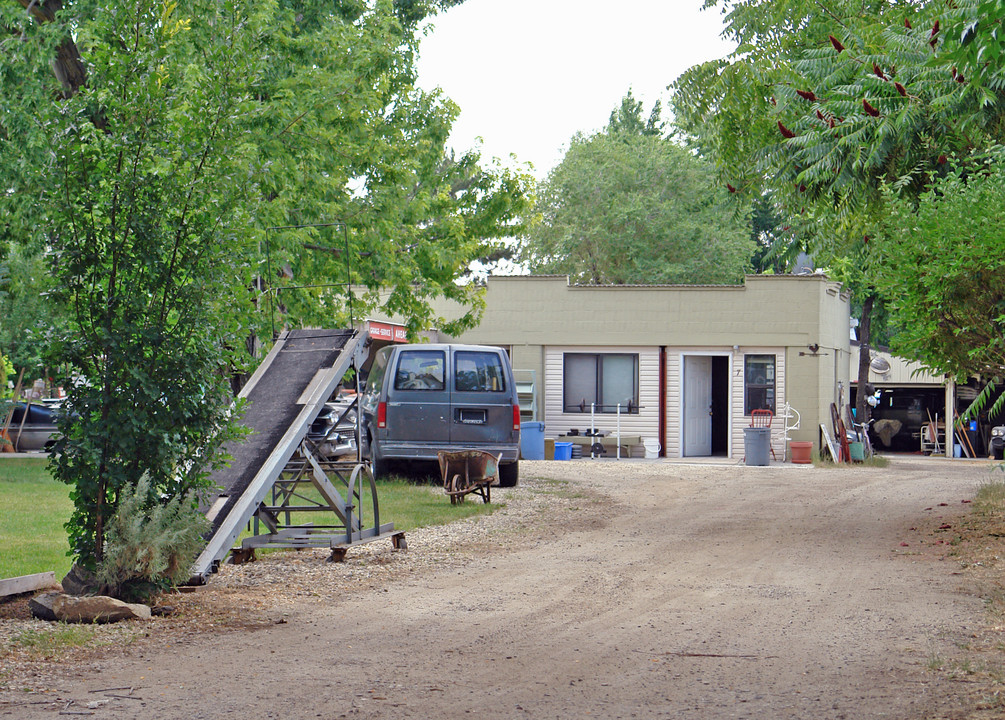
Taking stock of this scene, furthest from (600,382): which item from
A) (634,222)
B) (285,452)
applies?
(285,452)

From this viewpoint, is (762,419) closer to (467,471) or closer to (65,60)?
(467,471)

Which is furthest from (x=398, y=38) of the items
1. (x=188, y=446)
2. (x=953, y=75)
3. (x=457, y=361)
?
(x=188, y=446)

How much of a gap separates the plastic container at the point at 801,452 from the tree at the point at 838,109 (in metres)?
11.4

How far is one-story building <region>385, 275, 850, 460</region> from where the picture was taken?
26734mm

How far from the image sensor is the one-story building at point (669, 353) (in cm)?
2673

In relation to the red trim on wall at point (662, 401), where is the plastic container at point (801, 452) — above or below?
below

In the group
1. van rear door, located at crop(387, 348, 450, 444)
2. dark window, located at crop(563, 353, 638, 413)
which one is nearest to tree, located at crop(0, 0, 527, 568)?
van rear door, located at crop(387, 348, 450, 444)

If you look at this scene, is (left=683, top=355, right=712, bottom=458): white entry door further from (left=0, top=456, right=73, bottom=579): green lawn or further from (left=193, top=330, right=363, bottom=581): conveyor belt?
(left=193, top=330, right=363, bottom=581): conveyor belt

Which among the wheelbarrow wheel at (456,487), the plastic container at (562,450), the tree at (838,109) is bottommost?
the plastic container at (562,450)

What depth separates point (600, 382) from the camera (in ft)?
90.7

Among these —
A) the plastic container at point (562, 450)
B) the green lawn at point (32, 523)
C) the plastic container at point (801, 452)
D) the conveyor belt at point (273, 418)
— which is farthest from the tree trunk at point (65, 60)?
the plastic container at point (801, 452)

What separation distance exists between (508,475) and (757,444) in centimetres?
890

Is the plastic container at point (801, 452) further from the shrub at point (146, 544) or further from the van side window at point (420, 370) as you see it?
the shrub at point (146, 544)

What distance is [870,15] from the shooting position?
13.6 meters
